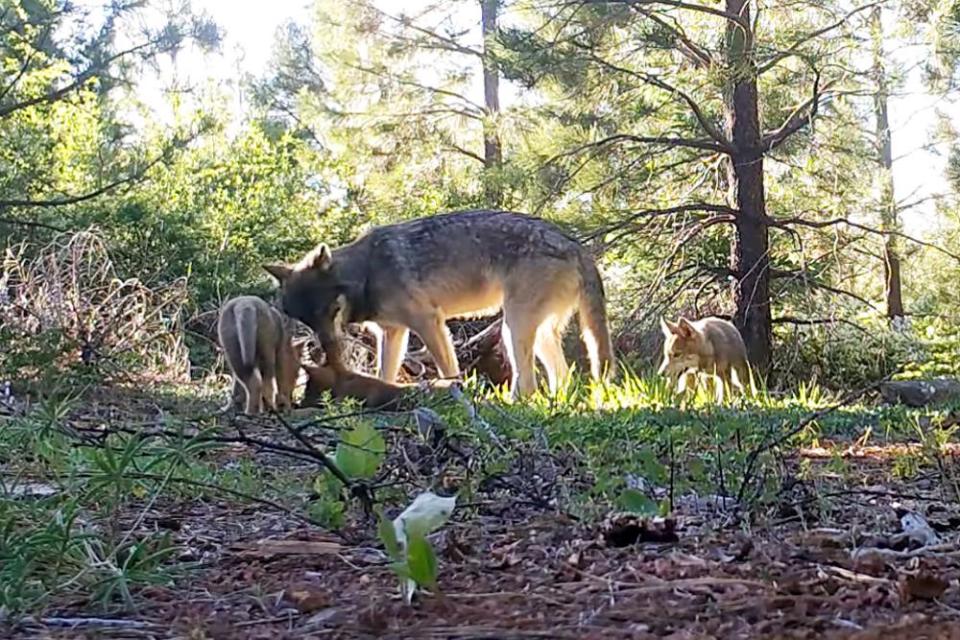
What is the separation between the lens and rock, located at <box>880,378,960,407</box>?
9.12 meters

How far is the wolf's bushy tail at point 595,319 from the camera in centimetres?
971

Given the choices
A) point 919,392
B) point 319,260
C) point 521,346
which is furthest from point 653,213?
point 319,260

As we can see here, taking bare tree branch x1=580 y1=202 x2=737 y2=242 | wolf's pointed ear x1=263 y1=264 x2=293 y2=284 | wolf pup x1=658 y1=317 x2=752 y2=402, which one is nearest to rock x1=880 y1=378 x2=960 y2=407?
wolf pup x1=658 y1=317 x2=752 y2=402

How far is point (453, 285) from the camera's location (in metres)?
10.0

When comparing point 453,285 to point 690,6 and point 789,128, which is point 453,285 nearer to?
point 690,6

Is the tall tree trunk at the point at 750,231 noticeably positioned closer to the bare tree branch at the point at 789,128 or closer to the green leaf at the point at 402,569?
the bare tree branch at the point at 789,128

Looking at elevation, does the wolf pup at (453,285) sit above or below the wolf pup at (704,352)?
above

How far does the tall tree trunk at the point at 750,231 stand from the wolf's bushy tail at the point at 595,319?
292 cm

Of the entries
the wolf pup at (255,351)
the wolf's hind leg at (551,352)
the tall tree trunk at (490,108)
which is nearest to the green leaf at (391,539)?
the wolf pup at (255,351)

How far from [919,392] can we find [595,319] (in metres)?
2.68

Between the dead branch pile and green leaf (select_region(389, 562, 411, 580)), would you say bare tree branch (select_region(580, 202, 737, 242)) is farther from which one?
green leaf (select_region(389, 562, 411, 580))

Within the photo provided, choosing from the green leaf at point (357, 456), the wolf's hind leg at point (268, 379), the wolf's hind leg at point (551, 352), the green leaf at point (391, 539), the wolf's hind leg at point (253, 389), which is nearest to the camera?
A: the green leaf at point (391, 539)

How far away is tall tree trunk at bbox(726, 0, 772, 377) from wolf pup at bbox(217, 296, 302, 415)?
5.70 m

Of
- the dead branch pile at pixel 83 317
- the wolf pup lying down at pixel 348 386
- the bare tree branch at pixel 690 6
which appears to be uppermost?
the bare tree branch at pixel 690 6
